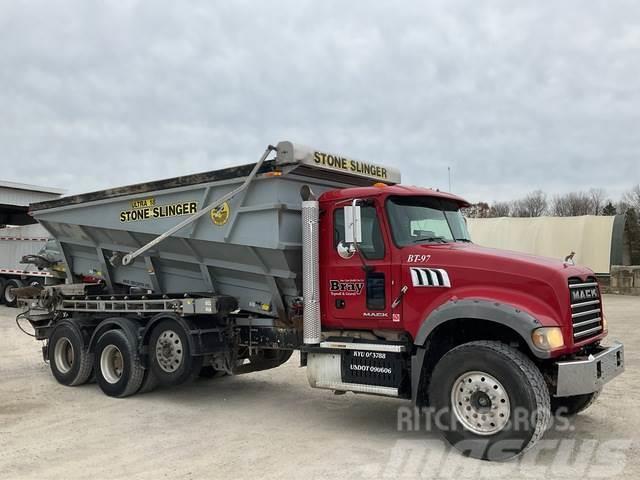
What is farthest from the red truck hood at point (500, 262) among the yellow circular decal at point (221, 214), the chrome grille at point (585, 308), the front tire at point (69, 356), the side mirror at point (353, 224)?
the front tire at point (69, 356)

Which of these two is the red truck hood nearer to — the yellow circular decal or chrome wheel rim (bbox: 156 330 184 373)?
the yellow circular decal

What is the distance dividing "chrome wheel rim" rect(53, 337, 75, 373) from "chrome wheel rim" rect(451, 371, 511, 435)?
19.7 ft

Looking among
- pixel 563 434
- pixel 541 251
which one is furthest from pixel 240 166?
pixel 541 251

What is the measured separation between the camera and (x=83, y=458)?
18.5 ft

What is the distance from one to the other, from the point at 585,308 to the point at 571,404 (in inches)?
53.2

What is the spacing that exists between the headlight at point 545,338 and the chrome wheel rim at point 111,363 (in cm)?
552

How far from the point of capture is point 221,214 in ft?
24.0

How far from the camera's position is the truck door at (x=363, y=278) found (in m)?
6.23

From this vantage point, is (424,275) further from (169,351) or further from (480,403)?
(169,351)

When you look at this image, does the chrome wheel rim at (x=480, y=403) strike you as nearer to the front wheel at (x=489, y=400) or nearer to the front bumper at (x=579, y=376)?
the front wheel at (x=489, y=400)

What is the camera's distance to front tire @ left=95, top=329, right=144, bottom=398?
7938 mm

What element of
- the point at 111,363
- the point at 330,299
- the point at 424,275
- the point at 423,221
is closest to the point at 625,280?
the point at 423,221

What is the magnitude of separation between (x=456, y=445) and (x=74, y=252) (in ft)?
22.4

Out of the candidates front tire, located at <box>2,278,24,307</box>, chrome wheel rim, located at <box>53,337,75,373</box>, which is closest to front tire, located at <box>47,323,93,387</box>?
chrome wheel rim, located at <box>53,337,75,373</box>
